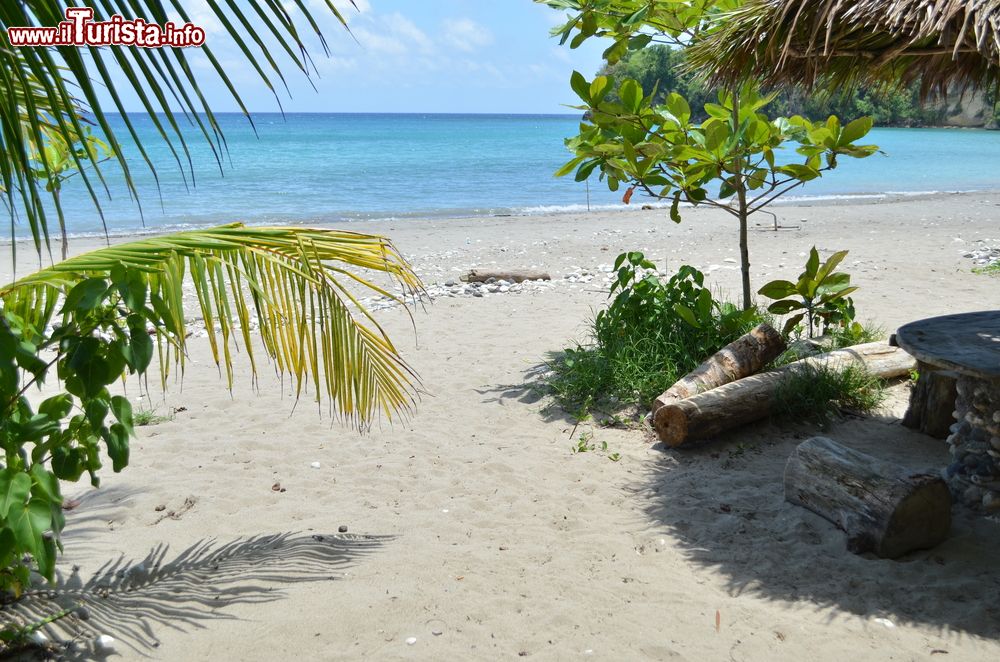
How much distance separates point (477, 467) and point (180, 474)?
171 centimetres

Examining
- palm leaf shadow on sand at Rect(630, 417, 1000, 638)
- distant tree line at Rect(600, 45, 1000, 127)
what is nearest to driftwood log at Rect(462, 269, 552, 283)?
palm leaf shadow on sand at Rect(630, 417, 1000, 638)

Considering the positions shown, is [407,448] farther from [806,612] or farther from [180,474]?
[806,612]

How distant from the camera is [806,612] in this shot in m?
3.19

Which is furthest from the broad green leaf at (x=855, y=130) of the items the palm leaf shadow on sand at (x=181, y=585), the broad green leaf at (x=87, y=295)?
the broad green leaf at (x=87, y=295)

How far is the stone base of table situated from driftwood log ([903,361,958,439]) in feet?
1.99

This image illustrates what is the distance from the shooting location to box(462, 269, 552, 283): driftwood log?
9859 millimetres

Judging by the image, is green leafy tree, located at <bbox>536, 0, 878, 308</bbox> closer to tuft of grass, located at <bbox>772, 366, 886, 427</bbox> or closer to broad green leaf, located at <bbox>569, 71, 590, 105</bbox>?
broad green leaf, located at <bbox>569, 71, 590, 105</bbox>

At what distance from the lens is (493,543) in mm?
3826

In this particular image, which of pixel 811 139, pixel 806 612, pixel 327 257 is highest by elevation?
pixel 811 139

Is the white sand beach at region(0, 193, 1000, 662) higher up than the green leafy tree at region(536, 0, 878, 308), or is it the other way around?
the green leafy tree at region(536, 0, 878, 308)

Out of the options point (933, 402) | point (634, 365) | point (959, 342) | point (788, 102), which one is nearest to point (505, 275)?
point (634, 365)

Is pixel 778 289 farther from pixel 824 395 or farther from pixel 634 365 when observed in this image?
pixel 634 365

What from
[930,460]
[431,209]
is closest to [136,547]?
[930,460]

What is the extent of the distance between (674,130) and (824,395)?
197cm
